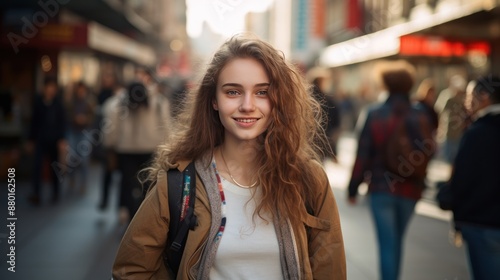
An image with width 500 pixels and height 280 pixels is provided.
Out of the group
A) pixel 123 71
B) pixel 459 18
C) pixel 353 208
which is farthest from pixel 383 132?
pixel 123 71

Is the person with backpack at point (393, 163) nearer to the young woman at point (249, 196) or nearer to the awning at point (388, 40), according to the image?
the young woman at point (249, 196)

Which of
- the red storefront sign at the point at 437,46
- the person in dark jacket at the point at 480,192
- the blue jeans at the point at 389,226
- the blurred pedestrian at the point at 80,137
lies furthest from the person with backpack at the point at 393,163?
the red storefront sign at the point at 437,46

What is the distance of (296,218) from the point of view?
2.49m

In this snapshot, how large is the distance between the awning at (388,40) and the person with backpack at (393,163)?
9.09 m

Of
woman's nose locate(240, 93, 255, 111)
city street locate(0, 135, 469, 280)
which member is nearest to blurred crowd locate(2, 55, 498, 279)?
city street locate(0, 135, 469, 280)

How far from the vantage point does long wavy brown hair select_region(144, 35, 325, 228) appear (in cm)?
253

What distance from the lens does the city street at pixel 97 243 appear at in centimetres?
634

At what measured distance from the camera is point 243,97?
2541 mm

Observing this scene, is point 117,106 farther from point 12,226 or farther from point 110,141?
point 12,226

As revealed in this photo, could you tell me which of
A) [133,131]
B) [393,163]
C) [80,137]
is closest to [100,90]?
[80,137]

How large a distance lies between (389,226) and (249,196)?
9.82 feet

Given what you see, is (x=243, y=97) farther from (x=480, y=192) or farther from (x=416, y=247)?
(x=416, y=247)

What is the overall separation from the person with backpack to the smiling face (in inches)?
113

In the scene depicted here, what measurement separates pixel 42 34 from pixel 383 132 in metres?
9.00
